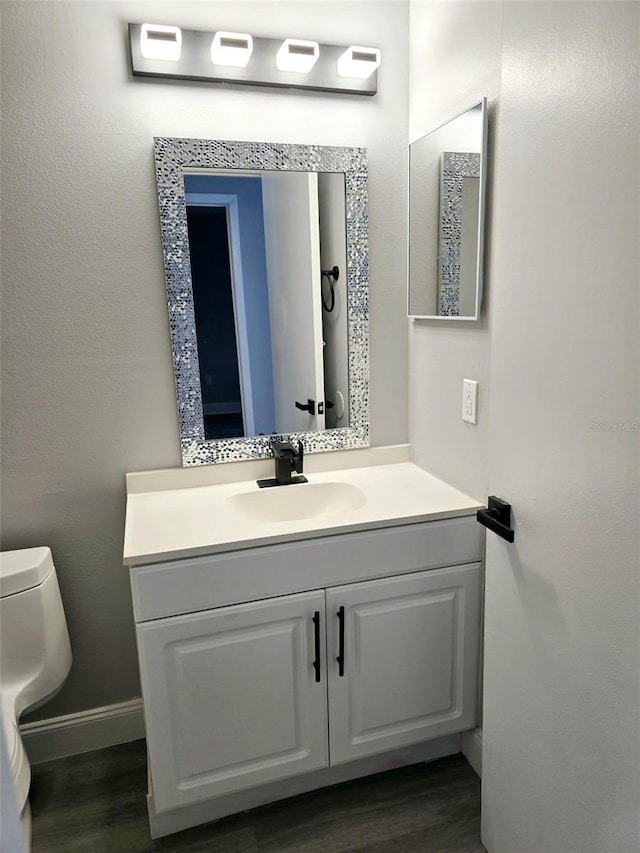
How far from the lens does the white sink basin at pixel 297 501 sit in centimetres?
180

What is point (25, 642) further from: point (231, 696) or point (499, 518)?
point (499, 518)

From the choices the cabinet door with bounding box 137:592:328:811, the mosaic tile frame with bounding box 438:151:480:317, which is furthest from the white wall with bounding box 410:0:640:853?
the cabinet door with bounding box 137:592:328:811

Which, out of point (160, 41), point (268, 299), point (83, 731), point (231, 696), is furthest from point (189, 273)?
point (83, 731)

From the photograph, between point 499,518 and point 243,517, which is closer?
point 499,518

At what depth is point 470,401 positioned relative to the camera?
5.33ft

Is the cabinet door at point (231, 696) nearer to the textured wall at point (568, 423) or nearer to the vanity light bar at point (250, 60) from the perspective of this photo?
the textured wall at point (568, 423)

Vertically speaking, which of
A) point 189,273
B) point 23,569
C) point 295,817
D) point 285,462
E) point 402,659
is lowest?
point 295,817

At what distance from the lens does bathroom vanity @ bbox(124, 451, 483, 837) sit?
1408mm

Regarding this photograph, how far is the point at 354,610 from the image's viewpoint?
5.05 ft

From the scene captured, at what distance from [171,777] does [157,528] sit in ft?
2.15

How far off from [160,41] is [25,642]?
5.69 ft

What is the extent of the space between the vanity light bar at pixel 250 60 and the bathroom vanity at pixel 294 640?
128 centimetres

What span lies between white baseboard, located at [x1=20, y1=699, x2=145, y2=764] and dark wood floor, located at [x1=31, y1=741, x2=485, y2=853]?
0.20 ft

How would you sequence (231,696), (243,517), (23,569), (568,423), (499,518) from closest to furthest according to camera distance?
(568,423) → (499,518) → (231,696) → (23,569) → (243,517)
